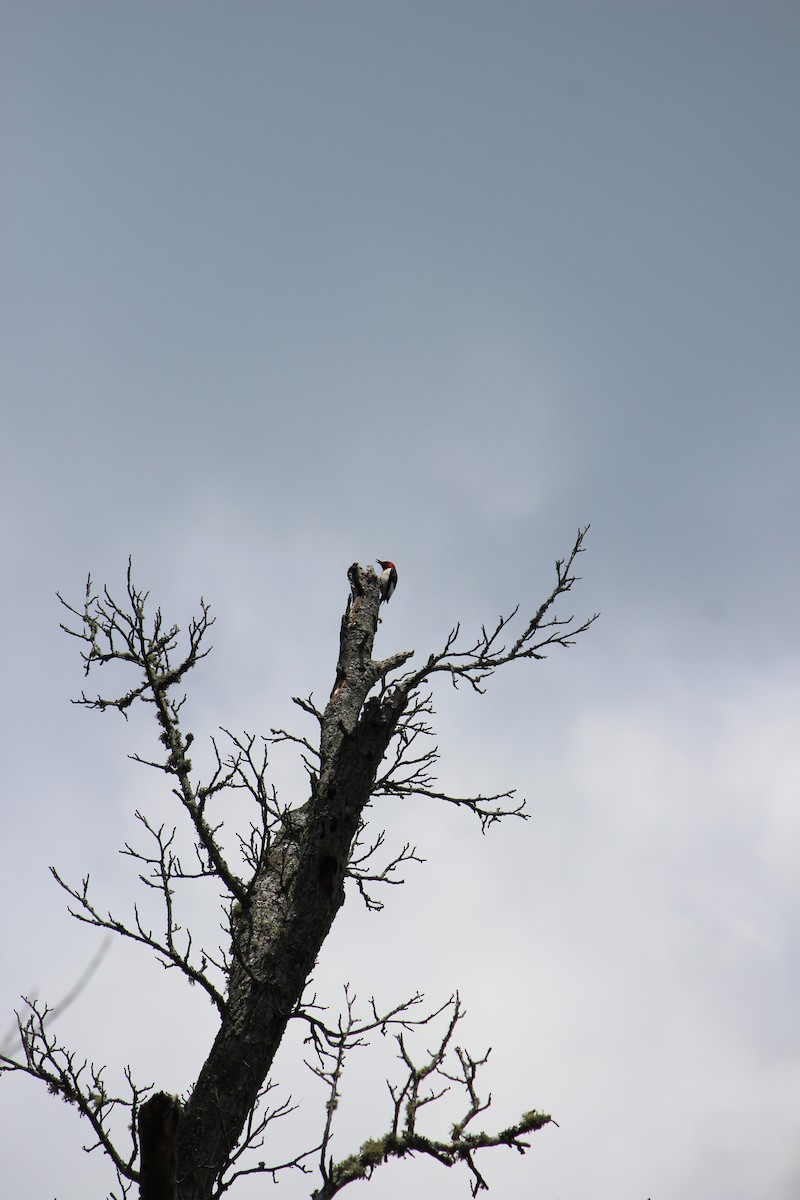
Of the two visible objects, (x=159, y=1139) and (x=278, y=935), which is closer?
(x=159, y=1139)

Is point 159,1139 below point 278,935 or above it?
below

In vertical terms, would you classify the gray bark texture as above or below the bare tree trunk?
above

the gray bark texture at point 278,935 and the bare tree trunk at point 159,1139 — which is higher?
the gray bark texture at point 278,935

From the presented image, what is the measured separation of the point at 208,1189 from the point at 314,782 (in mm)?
2329

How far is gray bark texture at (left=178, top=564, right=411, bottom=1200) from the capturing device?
4523 millimetres

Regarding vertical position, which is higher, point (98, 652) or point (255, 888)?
point (98, 652)

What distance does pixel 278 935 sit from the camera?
510cm

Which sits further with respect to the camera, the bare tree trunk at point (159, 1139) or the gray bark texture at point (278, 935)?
the gray bark texture at point (278, 935)

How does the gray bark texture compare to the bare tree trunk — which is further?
the gray bark texture

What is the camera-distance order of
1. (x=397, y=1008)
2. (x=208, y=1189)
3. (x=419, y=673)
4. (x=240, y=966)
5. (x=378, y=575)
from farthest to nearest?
1. (x=378, y=575)
2. (x=419, y=673)
3. (x=397, y=1008)
4. (x=240, y=966)
5. (x=208, y=1189)

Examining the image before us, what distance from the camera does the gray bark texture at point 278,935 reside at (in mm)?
4523

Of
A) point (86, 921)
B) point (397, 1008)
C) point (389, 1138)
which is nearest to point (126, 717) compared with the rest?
point (86, 921)

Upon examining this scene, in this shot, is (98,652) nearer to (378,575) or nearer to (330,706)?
(330,706)

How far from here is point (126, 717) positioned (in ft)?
21.9
